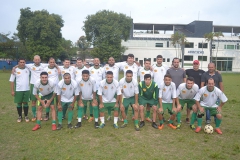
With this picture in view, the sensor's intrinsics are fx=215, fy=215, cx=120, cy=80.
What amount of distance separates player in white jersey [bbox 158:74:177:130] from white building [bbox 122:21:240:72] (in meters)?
38.7

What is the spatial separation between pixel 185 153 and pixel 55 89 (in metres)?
3.95

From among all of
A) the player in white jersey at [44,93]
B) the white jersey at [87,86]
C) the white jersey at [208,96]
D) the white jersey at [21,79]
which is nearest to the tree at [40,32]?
the white jersey at [21,79]

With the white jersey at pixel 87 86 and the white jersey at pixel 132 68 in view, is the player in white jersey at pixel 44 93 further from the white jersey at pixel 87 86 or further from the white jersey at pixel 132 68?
the white jersey at pixel 132 68

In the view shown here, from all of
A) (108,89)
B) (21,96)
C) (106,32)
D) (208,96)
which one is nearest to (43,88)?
(21,96)

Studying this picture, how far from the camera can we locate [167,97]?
6496mm

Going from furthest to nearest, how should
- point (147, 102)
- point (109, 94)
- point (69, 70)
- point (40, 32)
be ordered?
point (40, 32) → point (69, 70) → point (147, 102) → point (109, 94)

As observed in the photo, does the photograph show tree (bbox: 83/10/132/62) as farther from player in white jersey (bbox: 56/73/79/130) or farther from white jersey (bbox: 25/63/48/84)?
player in white jersey (bbox: 56/73/79/130)

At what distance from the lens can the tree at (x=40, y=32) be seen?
34094 millimetres

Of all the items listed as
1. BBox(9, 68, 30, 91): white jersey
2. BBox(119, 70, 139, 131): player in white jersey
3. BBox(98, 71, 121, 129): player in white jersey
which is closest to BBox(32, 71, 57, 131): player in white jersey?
BBox(9, 68, 30, 91): white jersey

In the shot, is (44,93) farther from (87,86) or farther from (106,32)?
(106,32)

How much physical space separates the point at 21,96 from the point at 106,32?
31305 millimetres

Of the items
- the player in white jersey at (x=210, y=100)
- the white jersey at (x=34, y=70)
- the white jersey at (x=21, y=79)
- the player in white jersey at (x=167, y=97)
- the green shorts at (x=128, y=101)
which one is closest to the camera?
the player in white jersey at (x=210, y=100)

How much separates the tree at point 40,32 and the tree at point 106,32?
5998 mm

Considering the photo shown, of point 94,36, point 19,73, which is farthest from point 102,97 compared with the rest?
point 94,36
